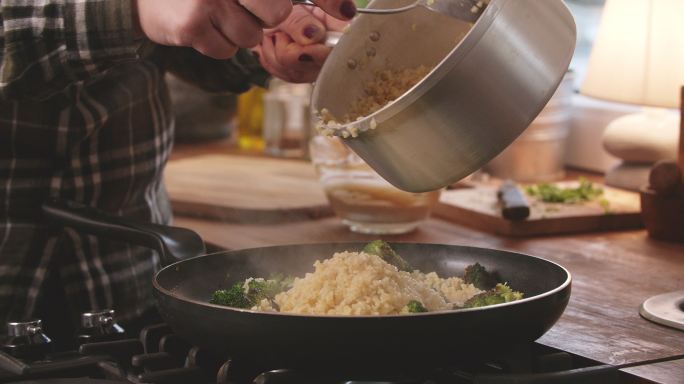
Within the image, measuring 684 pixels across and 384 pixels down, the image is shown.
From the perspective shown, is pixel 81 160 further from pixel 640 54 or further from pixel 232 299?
pixel 640 54

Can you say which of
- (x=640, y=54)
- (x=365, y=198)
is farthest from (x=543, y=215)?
(x=640, y=54)

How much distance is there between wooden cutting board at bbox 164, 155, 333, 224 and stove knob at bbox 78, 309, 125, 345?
2.21 feet

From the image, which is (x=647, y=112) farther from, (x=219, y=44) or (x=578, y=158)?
(x=219, y=44)

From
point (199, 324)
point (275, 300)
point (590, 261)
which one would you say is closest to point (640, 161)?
point (590, 261)

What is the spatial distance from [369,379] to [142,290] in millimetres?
725

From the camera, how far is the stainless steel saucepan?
958 millimetres

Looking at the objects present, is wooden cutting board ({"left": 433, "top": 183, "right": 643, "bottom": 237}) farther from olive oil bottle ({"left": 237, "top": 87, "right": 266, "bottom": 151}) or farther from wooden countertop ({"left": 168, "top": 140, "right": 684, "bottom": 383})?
olive oil bottle ({"left": 237, "top": 87, "right": 266, "bottom": 151})

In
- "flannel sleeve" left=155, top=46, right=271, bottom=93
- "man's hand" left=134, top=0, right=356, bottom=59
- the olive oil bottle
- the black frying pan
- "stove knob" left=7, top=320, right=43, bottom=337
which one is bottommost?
the olive oil bottle

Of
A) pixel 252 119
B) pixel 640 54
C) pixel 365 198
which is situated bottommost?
pixel 252 119

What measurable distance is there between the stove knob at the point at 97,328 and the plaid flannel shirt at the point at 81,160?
31 centimetres

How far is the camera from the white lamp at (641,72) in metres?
1.86

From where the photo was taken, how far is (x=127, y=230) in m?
1.23

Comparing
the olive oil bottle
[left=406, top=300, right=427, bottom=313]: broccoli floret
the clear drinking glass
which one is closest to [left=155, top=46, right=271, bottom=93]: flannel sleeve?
the clear drinking glass

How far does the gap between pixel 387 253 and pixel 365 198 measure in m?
0.51
